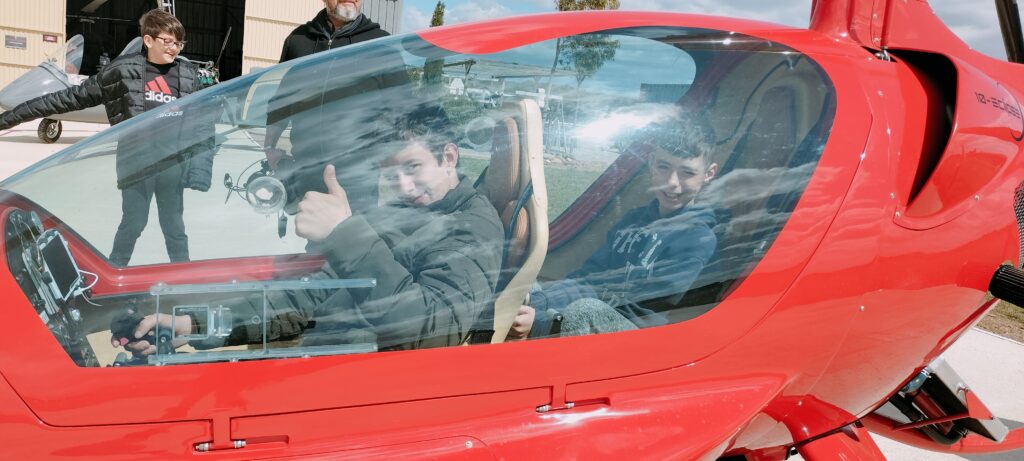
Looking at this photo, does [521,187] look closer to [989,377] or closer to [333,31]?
[333,31]

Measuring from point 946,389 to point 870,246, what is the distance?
1042 millimetres

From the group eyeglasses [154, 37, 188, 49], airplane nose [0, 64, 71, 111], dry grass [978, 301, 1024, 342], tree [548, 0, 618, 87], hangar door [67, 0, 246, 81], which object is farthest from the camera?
hangar door [67, 0, 246, 81]

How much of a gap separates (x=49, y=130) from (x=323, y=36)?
812cm

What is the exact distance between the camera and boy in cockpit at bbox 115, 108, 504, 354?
1.31 metres

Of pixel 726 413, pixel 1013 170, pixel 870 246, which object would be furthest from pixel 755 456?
pixel 1013 170

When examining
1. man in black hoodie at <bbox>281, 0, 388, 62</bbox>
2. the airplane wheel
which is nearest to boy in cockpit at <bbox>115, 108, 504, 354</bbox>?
man in black hoodie at <bbox>281, 0, 388, 62</bbox>

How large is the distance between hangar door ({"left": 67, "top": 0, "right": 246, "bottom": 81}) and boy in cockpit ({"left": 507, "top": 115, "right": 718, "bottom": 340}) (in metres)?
26.3

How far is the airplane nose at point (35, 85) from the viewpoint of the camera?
995 centimetres

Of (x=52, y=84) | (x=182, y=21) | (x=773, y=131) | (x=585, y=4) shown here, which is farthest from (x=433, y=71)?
(x=182, y=21)

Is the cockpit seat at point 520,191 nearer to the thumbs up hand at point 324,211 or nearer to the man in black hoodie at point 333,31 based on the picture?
the thumbs up hand at point 324,211

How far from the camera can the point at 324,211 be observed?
1.39 metres

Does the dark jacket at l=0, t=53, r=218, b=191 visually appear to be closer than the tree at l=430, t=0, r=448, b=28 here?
Yes

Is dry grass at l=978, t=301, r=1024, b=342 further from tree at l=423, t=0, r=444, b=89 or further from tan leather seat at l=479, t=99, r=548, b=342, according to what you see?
tree at l=423, t=0, r=444, b=89

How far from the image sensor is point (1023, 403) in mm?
3432
